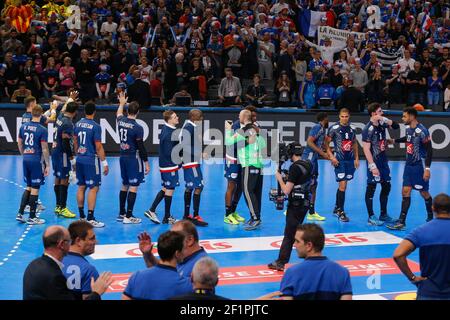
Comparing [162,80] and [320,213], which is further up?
[162,80]

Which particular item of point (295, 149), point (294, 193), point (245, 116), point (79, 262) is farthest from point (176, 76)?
point (79, 262)

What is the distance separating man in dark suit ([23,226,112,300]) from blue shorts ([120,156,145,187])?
7.55 metres

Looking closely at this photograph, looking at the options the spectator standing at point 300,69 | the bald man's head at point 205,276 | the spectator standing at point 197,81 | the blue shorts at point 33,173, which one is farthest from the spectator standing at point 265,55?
the bald man's head at point 205,276

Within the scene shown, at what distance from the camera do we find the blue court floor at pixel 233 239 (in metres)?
10.3

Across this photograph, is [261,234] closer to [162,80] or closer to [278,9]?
[162,80]

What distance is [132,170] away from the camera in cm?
1396

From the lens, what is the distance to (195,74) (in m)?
23.3

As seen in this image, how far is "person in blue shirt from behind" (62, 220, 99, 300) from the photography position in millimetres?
6621

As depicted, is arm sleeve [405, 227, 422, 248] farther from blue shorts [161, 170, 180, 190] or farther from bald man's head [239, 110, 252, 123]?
blue shorts [161, 170, 180, 190]

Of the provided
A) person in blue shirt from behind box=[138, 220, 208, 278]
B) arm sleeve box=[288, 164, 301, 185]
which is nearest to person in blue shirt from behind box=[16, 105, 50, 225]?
arm sleeve box=[288, 164, 301, 185]

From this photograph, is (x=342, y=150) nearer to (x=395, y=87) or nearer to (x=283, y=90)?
(x=283, y=90)

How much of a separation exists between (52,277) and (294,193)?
5012 mm
